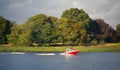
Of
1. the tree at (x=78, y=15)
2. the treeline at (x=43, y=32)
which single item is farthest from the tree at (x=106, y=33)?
the treeline at (x=43, y=32)

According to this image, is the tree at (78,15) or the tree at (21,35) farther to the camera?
the tree at (78,15)

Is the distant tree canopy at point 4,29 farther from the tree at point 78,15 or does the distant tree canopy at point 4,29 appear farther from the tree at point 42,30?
the tree at point 78,15

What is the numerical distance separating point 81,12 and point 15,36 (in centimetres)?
4206

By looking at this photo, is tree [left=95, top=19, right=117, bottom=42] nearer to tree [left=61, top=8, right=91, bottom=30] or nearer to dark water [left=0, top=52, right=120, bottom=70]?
tree [left=61, top=8, right=91, bottom=30]

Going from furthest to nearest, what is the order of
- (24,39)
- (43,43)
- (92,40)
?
(92,40) → (43,43) → (24,39)

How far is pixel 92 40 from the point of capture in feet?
477

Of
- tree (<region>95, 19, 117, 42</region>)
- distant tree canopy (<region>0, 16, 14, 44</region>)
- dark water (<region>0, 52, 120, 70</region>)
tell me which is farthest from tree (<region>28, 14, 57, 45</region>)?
dark water (<region>0, 52, 120, 70</region>)

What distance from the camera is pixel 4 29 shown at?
134750mm

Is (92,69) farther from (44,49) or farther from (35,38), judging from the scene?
(35,38)

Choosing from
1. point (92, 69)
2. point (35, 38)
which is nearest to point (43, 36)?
point (35, 38)

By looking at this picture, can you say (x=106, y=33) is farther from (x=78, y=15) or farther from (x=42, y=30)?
(x=42, y=30)

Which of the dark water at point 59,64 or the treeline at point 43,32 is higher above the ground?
the treeline at point 43,32

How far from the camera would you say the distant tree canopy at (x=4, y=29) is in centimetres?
13088

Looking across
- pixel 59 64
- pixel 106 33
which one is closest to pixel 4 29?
pixel 106 33
